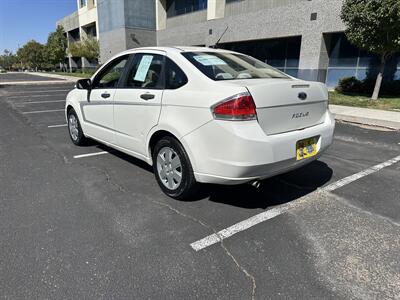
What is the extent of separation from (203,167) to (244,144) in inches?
19.9

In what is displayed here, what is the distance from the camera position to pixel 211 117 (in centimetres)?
278

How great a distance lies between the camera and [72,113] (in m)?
5.50

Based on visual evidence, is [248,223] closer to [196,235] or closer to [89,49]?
[196,235]

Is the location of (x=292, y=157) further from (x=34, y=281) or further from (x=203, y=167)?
(x=34, y=281)

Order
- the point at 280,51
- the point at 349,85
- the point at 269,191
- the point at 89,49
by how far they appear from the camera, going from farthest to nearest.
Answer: the point at 89,49 < the point at 280,51 < the point at 349,85 < the point at 269,191

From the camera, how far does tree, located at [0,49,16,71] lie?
109000 mm

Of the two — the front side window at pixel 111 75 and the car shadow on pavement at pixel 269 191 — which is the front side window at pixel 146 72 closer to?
the front side window at pixel 111 75

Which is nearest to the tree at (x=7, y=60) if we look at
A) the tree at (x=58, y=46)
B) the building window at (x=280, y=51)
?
the tree at (x=58, y=46)

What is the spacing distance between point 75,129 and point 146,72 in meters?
2.57

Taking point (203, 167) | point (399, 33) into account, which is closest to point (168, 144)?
point (203, 167)

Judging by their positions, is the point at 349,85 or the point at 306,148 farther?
the point at 349,85

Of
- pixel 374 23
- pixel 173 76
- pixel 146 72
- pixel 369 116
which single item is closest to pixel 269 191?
pixel 173 76

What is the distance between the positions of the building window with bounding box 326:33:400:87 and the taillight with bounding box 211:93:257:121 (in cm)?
1444

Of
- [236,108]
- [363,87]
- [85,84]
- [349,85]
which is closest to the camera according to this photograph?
[236,108]
